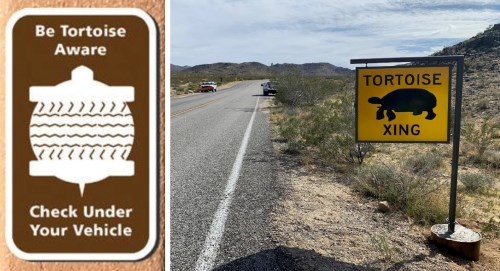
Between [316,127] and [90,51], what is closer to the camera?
[90,51]

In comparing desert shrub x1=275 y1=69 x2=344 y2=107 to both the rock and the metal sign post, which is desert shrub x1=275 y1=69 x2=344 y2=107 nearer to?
the rock

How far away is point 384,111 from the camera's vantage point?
13.2 ft

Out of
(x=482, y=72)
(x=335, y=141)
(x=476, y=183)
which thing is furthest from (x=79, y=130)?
(x=482, y=72)

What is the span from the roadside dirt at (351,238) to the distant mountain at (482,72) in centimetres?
1516

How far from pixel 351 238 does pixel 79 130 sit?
3.68 meters

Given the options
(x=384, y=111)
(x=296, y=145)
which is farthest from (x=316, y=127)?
(x=384, y=111)

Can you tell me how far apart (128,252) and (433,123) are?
363 cm

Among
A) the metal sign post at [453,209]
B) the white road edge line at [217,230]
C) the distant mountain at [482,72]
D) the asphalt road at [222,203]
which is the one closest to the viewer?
the white road edge line at [217,230]

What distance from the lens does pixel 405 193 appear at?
5.27m

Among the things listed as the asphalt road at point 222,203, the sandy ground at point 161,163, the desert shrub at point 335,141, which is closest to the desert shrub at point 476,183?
the desert shrub at point 335,141

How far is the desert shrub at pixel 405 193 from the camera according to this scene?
16.0 ft

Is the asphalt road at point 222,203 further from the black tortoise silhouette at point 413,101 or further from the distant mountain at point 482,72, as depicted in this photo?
the distant mountain at point 482,72

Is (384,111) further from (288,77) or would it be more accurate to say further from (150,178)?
(288,77)

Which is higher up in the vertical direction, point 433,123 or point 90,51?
point 90,51
